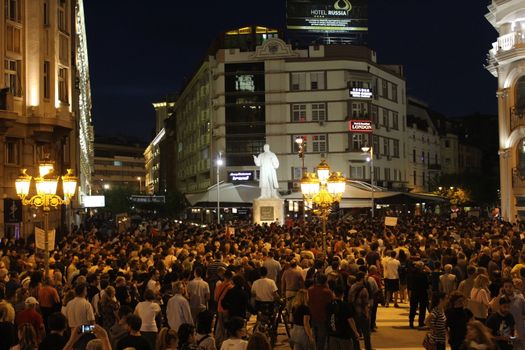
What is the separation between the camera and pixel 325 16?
232ft

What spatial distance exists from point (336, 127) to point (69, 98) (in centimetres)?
3694

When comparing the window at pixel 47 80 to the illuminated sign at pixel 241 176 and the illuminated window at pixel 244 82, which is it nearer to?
the illuminated sign at pixel 241 176

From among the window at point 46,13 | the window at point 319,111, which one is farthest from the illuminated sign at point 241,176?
the window at point 46,13

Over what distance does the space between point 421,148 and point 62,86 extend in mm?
58159

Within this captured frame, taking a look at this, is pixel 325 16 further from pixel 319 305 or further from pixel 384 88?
pixel 319 305

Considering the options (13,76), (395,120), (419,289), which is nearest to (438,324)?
(419,289)

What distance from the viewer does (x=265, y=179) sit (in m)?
39.2

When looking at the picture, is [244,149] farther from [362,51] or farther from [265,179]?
[265,179]

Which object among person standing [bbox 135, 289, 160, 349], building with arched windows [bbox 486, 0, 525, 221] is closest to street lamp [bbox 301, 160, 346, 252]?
person standing [bbox 135, 289, 160, 349]

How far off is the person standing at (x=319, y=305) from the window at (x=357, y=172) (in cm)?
5564

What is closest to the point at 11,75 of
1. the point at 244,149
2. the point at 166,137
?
the point at 244,149

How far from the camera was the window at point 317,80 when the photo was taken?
67.9 m

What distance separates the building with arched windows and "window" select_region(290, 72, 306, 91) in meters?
24.9

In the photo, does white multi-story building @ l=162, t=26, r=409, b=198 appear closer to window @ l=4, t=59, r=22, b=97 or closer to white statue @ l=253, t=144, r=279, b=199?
white statue @ l=253, t=144, r=279, b=199
